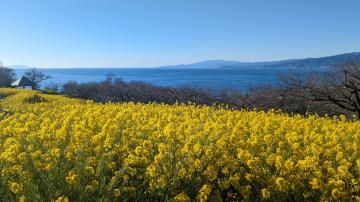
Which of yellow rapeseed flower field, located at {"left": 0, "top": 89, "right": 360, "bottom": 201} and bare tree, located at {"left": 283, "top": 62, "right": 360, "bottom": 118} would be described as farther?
bare tree, located at {"left": 283, "top": 62, "right": 360, "bottom": 118}

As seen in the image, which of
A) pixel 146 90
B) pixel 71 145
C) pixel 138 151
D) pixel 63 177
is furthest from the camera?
pixel 146 90

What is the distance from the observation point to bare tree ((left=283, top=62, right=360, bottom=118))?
1691 centimetres

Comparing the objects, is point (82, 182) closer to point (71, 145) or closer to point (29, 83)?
point (71, 145)

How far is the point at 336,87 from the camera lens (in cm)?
1719

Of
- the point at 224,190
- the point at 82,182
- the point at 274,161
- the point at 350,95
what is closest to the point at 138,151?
the point at 82,182

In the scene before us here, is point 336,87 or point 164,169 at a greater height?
point 164,169

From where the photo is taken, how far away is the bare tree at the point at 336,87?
55.5 feet

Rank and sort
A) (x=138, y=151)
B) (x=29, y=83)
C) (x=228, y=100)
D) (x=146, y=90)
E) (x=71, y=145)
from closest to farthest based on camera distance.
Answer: (x=138, y=151), (x=71, y=145), (x=228, y=100), (x=146, y=90), (x=29, y=83)

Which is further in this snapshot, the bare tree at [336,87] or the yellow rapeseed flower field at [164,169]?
the bare tree at [336,87]

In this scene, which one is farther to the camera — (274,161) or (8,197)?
(274,161)

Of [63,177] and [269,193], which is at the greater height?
[63,177]

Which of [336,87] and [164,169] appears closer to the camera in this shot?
[164,169]

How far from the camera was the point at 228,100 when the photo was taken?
69.4 feet

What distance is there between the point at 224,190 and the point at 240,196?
0.20 metres
